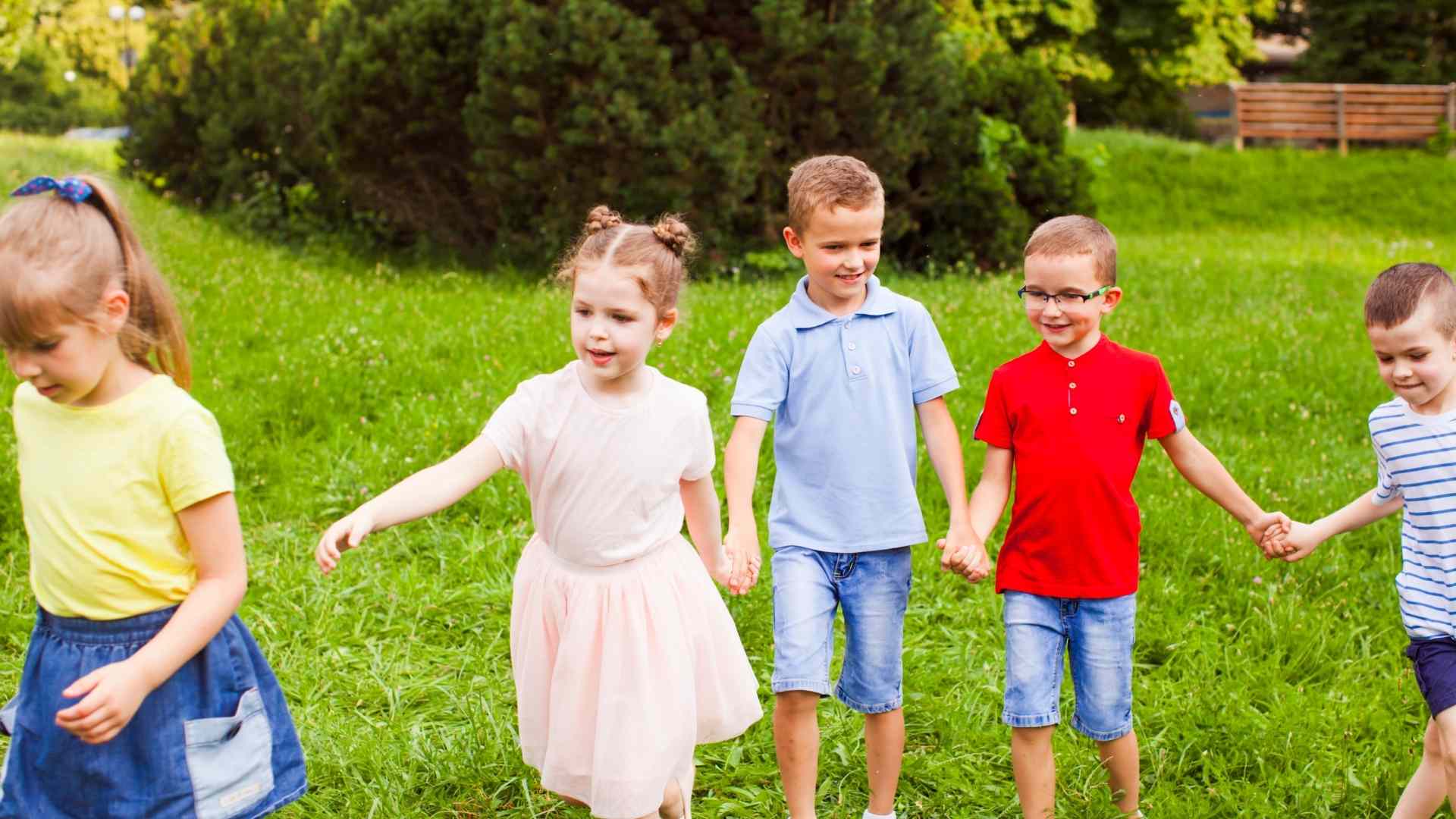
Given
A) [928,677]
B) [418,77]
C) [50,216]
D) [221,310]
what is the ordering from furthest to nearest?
[418,77], [221,310], [928,677], [50,216]

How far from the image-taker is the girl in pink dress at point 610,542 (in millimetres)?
3385

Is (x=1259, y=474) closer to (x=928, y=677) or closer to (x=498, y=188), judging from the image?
(x=928, y=677)

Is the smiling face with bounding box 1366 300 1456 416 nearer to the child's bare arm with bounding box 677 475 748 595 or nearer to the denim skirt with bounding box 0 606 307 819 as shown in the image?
the child's bare arm with bounding box 677 475 748 595

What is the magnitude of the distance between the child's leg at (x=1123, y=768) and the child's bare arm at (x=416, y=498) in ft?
6.40

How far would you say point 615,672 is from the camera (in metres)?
3.39

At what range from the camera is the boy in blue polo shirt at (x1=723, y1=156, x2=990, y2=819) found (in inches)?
150

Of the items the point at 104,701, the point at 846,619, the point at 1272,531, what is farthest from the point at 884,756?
the point at 104,701

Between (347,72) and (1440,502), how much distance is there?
9711 millimetres

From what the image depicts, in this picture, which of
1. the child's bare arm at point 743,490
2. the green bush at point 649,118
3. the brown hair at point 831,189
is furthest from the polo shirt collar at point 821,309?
the green bush at point 649,118

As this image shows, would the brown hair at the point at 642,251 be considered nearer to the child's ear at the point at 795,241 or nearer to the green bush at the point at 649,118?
the child's ear at the point at 795,241

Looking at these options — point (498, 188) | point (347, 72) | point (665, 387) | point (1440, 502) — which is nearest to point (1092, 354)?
point (1440, 502)

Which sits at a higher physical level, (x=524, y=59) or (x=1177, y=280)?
(x=524, y=59)

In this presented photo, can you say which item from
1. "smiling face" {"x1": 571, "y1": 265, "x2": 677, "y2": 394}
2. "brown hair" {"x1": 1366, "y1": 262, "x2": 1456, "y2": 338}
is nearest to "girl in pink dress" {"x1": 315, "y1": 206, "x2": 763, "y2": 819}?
"smiling face" {"x1": 571, "y1": 265, "x2": 677, "y2": 394}

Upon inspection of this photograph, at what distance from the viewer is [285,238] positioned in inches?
507
